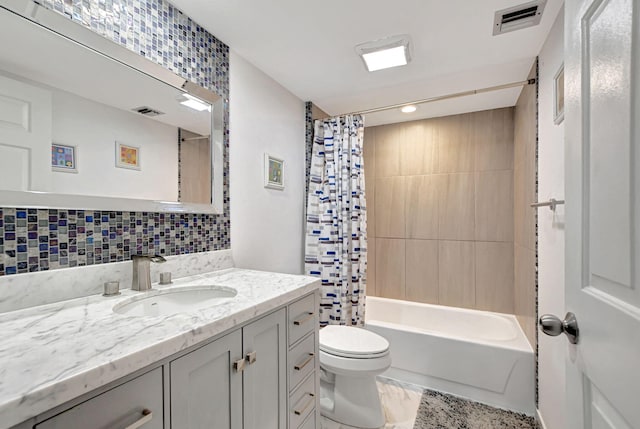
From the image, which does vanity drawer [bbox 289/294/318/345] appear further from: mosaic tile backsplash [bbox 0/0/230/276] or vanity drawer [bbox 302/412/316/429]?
mosaic tile backsplash [bbox 0/0/230/276]

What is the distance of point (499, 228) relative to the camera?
2631 mm

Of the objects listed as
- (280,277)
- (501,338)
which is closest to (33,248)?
(280,277)

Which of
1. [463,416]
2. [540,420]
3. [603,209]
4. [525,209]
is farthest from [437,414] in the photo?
[603,209]

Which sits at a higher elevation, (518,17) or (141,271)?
(518,17)

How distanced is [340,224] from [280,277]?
1.12 meters

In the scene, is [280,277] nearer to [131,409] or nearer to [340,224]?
[131,409]

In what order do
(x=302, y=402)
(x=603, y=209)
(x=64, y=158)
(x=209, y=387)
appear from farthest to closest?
(x=302, y=402)
(x=64, y=158)
(x=209, y=387)
(x=603, y=209)

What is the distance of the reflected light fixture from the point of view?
4.77 feet

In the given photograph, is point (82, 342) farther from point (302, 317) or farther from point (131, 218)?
point (302, 317)

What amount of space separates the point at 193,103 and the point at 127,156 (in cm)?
46

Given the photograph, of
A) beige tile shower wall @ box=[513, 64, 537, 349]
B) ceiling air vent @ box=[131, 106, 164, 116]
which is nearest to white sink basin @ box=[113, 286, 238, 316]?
ceiling air vent @ box=[131, 106, 164, 116]

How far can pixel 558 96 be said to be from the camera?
4.91 ft

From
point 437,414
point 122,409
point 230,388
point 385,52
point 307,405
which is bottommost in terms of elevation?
point 437,414

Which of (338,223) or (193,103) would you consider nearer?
(193,103)
